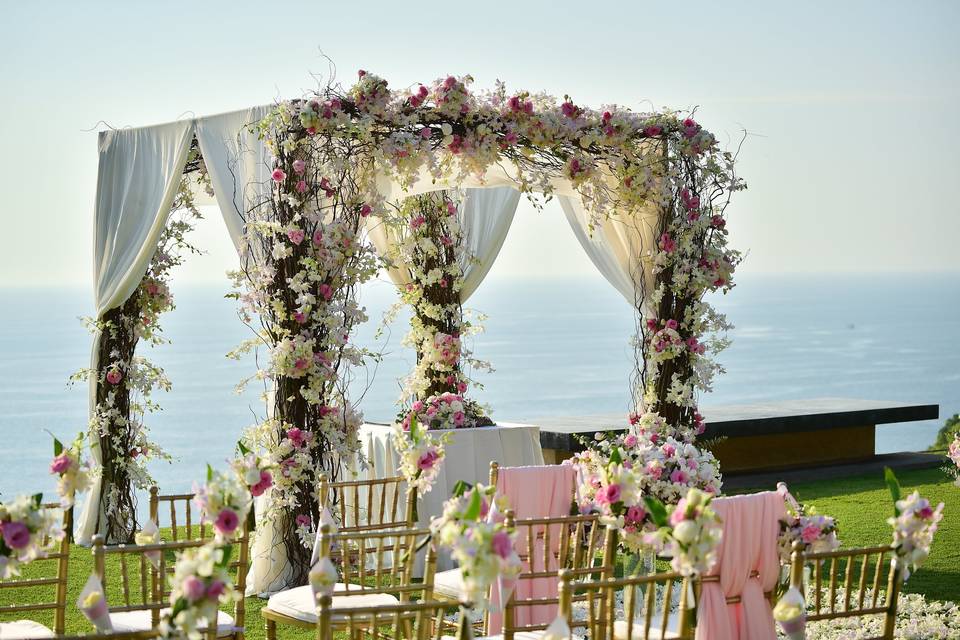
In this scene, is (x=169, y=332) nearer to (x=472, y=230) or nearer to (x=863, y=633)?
(x=472, y=230)

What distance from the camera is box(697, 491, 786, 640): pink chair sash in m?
3.90

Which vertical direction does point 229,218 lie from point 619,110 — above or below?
below

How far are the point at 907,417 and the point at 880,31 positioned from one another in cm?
773

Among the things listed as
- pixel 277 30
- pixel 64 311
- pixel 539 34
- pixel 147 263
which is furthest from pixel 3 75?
pixel 64 311

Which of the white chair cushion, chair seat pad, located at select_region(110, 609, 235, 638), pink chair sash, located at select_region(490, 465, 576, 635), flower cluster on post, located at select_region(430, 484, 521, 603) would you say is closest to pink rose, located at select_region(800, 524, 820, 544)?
pink chair sash, located at select_region(490, 465, 576, 635)

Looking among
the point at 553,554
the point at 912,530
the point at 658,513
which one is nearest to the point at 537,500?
the point at 553,554

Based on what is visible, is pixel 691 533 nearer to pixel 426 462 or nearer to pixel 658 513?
pixel 658 513

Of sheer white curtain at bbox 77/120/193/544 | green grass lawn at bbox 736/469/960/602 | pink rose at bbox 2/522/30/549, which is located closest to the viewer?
pink rose at bbox 2/522/30/549

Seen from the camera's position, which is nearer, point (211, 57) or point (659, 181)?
point (659, 181)

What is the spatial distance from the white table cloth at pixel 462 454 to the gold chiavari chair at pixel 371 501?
0.50 ft

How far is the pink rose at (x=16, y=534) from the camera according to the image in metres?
3.08

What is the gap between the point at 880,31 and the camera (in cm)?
1684

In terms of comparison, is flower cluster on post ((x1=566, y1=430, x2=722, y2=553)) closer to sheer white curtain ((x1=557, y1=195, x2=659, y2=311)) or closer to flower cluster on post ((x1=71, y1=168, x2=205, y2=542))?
sheer white curtain ((x1=557, y1=195, x2=659, y2=311))

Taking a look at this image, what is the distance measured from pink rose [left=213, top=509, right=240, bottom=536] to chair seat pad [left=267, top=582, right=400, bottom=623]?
1275 millimetres
